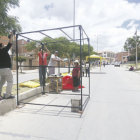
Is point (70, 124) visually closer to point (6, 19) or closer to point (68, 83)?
point (68, 83)

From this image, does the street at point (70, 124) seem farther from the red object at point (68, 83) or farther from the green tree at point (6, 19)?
the green tree at point (6, 19)

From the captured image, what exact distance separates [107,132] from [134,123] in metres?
0.79

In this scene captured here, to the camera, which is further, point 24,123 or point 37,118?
point 37,118

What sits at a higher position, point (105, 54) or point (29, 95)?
point (105, 54)

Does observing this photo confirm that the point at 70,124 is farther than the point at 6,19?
No

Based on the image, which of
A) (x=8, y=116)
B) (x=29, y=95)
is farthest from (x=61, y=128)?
(x=29, y=95)

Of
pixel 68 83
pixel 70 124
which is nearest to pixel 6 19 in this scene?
pixel 68 83

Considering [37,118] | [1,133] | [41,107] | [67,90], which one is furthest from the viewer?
[67,90]

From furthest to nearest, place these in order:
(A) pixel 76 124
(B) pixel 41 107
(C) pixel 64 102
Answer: (C) pixel 64 102, (B) pixel 41 107, (A) pixel 76 124

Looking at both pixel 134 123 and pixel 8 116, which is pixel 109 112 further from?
pixel 8 116

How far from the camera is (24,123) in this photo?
288 centimetres

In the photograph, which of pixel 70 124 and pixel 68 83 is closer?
pixel 70 124

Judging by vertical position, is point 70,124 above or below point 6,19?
below

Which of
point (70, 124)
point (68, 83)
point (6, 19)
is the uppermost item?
point (6, 19)
